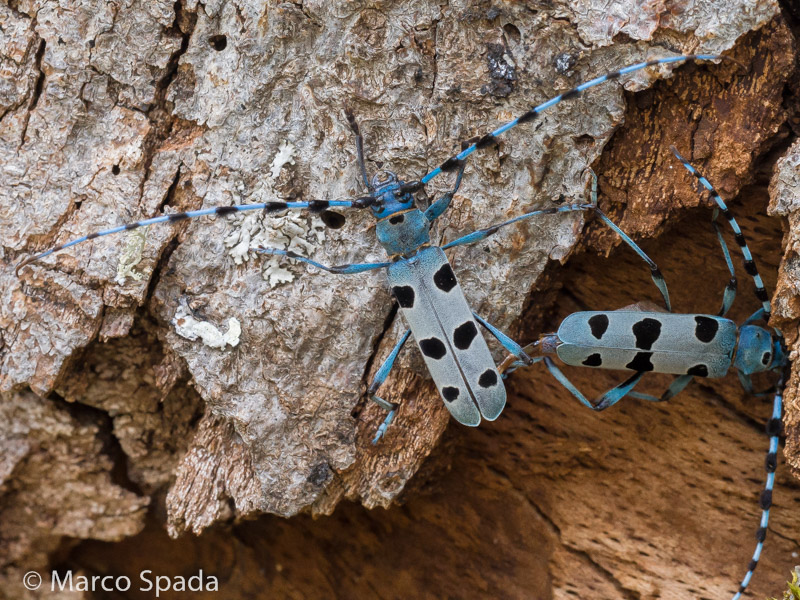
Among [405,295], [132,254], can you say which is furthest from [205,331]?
[405,295]

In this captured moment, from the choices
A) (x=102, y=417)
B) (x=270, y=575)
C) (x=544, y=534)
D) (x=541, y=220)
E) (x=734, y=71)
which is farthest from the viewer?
(x=270, y=575)

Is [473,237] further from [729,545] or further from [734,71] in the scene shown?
[729,545]

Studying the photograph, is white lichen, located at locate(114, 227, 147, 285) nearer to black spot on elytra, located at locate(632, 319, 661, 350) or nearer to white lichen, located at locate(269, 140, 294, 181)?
white lichen, located at locate(269, 140, 294, 181)

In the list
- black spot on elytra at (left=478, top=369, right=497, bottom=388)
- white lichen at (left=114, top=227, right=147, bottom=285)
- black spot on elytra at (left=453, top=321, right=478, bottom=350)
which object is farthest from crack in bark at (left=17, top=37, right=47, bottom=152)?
black spot on elytra at (left=478, top=369, right=497, bottom=388)

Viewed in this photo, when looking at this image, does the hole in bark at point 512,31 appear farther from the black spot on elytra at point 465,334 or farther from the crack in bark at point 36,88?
the crack in bark at point 36,88

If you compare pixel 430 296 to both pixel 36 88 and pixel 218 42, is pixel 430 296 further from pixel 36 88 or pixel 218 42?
pixel 36 88

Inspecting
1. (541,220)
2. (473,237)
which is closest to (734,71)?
(541,220)

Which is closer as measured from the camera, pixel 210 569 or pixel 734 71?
pixel 734 71

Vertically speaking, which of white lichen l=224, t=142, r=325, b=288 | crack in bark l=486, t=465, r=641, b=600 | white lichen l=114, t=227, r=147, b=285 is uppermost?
white lichen l=114, t=227, r=147, b=285
